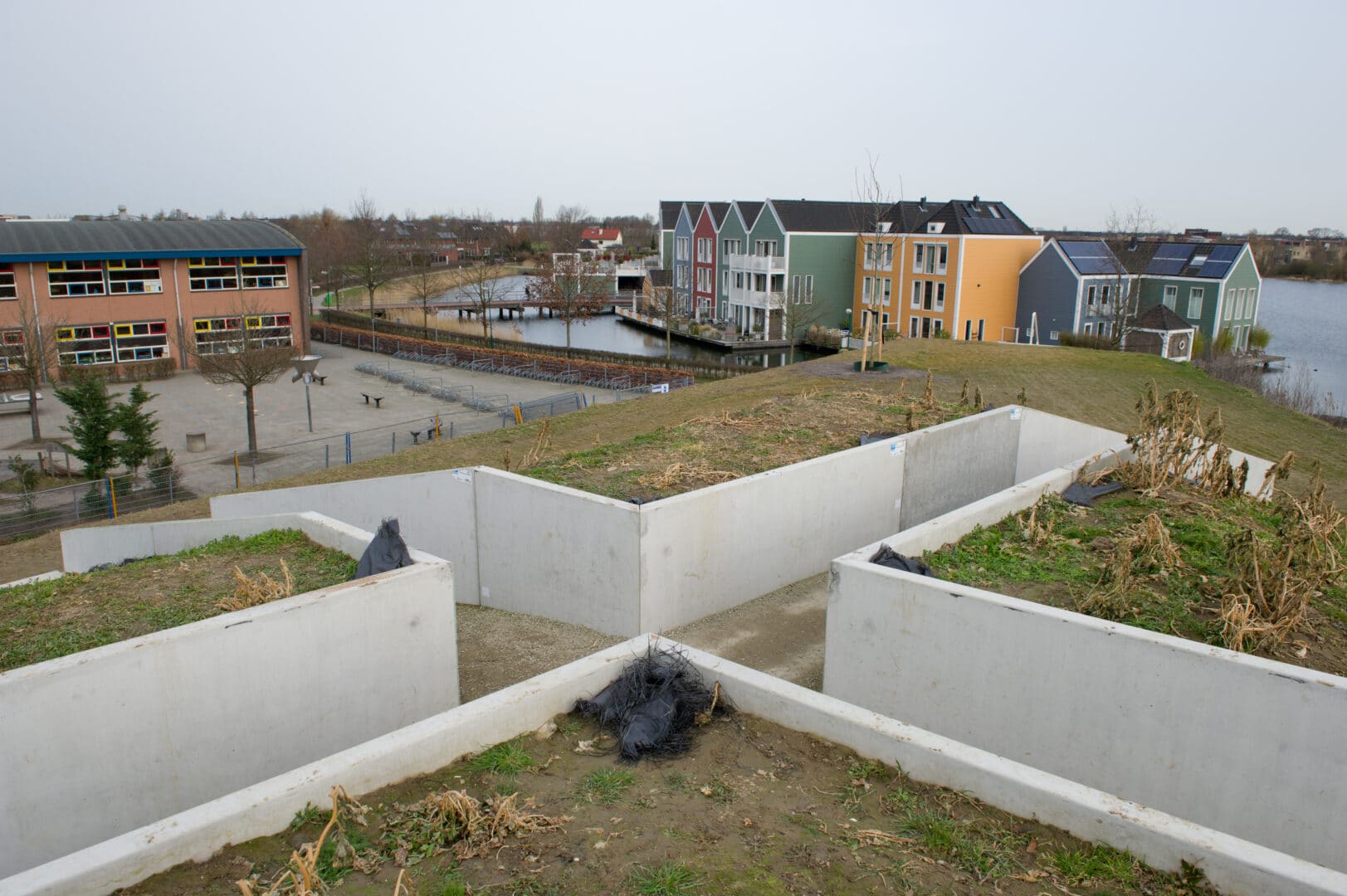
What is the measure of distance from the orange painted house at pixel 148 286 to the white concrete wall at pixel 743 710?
1283 inches

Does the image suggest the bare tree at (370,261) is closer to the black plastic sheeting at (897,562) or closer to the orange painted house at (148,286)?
the orange painted house at (148,286)

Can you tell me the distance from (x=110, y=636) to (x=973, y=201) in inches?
1773

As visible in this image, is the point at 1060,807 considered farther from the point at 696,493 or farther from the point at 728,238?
the point at 728,238

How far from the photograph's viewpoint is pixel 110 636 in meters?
7.77

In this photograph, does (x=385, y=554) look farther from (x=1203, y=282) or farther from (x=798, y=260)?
(x=1203, y=282)

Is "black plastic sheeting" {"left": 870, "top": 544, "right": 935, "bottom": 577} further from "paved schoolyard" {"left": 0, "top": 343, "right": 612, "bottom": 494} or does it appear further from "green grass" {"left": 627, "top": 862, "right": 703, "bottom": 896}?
"paved schoolyard" {"left": 0, "top": 343, "right": 612, "bottom": 494}

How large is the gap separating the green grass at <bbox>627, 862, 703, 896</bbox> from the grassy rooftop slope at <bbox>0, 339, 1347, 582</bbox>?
11552 mm

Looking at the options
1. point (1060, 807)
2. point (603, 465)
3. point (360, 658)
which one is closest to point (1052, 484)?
point (603, 465)

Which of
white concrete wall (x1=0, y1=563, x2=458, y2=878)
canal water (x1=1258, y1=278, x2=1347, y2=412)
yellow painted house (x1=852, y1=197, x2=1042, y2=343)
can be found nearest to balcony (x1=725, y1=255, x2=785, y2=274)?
yellow painted house (x1=852, y1=197, x2=1042, y2=343)

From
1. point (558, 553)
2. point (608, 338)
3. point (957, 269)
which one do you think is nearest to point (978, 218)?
point (957, 269)

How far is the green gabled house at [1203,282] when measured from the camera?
43.8 m

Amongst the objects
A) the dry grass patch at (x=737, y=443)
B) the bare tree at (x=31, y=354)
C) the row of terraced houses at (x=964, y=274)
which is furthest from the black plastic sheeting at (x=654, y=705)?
the row of terraced houses at (x=964, y=274)

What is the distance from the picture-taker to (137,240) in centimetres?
4047

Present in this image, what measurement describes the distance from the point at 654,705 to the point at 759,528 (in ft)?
16.7
